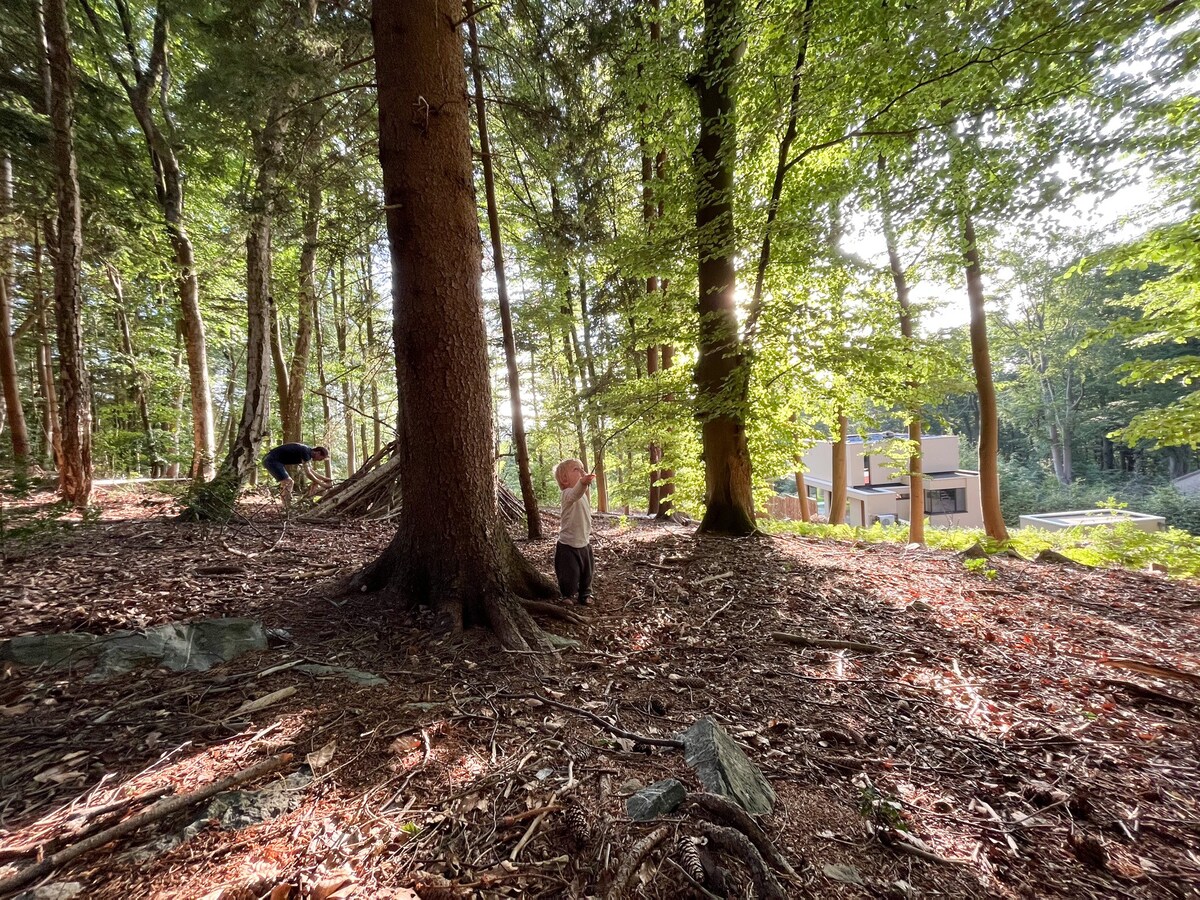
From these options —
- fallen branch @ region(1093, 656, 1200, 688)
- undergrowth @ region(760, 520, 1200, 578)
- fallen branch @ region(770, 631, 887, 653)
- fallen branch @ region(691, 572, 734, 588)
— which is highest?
fallen branch @ region(691, 572, 734, 588)

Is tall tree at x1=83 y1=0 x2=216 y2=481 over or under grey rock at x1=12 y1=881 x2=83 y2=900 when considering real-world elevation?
over

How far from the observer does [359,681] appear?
262cm

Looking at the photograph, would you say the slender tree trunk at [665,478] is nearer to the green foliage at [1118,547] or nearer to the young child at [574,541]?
the green foliage at [1118,547]

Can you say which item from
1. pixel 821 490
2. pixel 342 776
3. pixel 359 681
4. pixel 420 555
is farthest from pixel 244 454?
pixel 821 490

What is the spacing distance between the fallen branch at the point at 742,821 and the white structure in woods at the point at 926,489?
24406 mm

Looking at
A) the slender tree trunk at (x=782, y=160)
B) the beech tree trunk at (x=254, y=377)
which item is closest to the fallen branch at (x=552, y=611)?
the slender tree trunk at (x=782, y=160)

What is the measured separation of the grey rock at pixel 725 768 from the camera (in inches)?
72.8

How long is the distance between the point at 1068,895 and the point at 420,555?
374 cm

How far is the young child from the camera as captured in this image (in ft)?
13.4

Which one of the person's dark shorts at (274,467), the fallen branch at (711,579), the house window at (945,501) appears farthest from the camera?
the house window at (945,501)

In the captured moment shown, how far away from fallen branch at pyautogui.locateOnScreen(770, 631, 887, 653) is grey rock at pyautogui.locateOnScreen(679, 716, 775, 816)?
1577 millimetres

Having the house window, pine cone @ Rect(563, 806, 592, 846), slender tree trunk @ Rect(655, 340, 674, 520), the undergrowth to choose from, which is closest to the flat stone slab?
pine cone @ Rect(563, 806, 592, 846)

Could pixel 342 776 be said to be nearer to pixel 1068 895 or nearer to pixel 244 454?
pixel 1068 895

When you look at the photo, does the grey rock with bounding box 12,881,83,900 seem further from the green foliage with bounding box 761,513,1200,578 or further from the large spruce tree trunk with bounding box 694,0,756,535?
the green foliage with bounding box 761,513,1200,578
